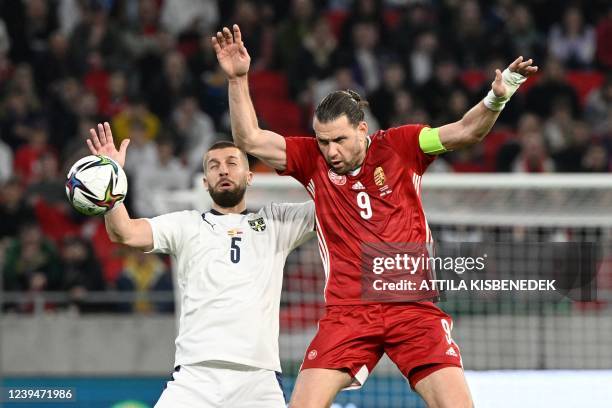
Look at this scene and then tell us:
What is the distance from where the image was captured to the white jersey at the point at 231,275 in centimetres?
652

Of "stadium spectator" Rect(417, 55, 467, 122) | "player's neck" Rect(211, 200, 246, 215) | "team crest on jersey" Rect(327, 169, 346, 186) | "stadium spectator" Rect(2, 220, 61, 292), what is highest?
"stadium spectator" Rect(417, 55, 467, 122)

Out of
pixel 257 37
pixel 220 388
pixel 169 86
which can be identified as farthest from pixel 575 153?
pixel 220 388

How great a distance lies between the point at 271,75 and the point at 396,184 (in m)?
8.76

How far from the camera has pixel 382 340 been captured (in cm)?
633

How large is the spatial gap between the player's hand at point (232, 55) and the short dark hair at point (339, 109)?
0.44 meters

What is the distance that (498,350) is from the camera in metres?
9.57

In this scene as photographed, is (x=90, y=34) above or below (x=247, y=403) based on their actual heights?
above

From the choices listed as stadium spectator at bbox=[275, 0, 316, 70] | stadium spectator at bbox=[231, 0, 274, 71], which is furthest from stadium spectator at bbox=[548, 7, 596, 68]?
stadium spectator at bbox=[231, 0, 274, 71]

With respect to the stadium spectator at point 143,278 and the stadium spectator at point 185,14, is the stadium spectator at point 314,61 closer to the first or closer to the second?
the stadium spectator at point 185,14

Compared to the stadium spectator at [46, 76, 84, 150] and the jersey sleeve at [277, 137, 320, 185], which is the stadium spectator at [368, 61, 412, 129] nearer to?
the stadium spectator at [46, 76, 84, 150]

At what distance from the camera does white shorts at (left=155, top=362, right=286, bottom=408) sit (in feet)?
21.1

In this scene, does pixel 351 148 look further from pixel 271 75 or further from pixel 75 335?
pixel 271 75

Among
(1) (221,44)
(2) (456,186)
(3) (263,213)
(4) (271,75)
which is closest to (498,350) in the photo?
(2) (456,186)

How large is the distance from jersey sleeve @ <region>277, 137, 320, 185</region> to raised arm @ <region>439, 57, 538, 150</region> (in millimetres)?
696
